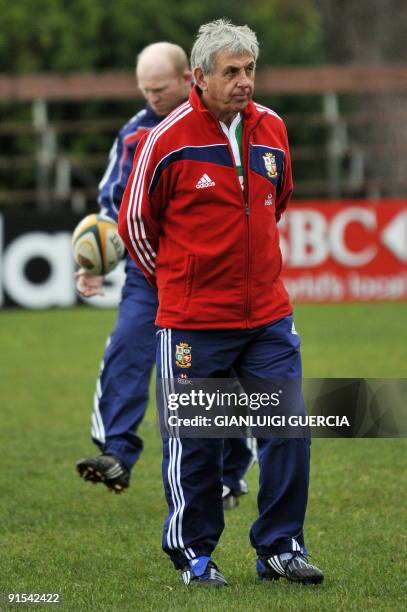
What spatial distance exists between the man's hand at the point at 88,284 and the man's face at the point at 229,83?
2.12 metres

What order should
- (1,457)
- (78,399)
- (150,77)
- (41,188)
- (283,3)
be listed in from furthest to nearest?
1. (283,3)
2. (41,188)
3. (78,399)
4. (1,457)
5. (150,77)

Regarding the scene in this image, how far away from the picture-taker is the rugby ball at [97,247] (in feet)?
25.6

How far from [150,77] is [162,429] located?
2.38 metres

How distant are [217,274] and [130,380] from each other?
7.16ft

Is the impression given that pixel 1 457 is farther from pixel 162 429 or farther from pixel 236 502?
pixel 162 429

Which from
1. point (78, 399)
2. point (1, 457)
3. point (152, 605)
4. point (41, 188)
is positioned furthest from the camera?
point (41, 188)

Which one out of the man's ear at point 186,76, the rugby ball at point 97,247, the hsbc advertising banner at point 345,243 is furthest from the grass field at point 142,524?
the hsbc advertising banner at point 345,243

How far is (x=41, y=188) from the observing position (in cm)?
2134

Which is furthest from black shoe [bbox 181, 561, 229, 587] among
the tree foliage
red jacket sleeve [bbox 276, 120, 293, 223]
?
the tree foliage

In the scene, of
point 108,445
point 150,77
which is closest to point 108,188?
point 150,77

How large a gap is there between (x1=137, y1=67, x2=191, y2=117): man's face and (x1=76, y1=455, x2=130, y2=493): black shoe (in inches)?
72.0

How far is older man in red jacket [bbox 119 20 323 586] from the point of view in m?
5.88

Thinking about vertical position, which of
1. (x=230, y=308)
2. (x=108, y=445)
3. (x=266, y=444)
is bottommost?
(x=108, y=445)

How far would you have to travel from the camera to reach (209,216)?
19.3ft
